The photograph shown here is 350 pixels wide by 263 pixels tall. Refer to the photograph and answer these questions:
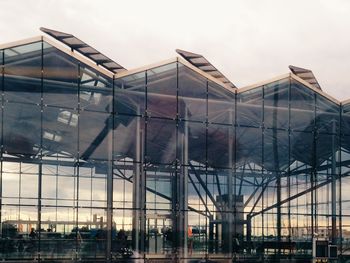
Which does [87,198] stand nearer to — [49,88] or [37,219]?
[37,219]

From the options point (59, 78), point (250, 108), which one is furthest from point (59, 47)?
point (250, 108)

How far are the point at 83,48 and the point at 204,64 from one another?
7.45 meters

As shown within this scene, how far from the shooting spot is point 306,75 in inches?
1668

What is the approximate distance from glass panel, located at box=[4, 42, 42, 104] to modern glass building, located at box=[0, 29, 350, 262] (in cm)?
5

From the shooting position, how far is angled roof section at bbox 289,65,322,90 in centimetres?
4159

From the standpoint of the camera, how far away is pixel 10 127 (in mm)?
32562

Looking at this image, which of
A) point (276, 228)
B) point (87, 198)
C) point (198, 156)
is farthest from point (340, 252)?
point (87, 198)

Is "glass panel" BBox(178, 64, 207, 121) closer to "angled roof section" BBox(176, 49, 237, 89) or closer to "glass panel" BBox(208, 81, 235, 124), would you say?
"glass panel" BBox(208, 81, 235, 124)

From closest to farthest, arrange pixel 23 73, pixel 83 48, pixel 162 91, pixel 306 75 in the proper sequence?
pixel 23 73 < pixel 83 48 < pixel 162 91 < pixel 306 75

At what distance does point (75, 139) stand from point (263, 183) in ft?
36.5

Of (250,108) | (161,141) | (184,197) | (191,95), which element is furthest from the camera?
(250,108)

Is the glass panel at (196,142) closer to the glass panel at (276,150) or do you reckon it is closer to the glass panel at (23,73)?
the glass panel at (276,150)

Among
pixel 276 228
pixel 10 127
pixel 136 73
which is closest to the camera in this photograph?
pixel 10 127

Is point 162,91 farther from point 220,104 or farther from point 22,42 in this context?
point 22,42
